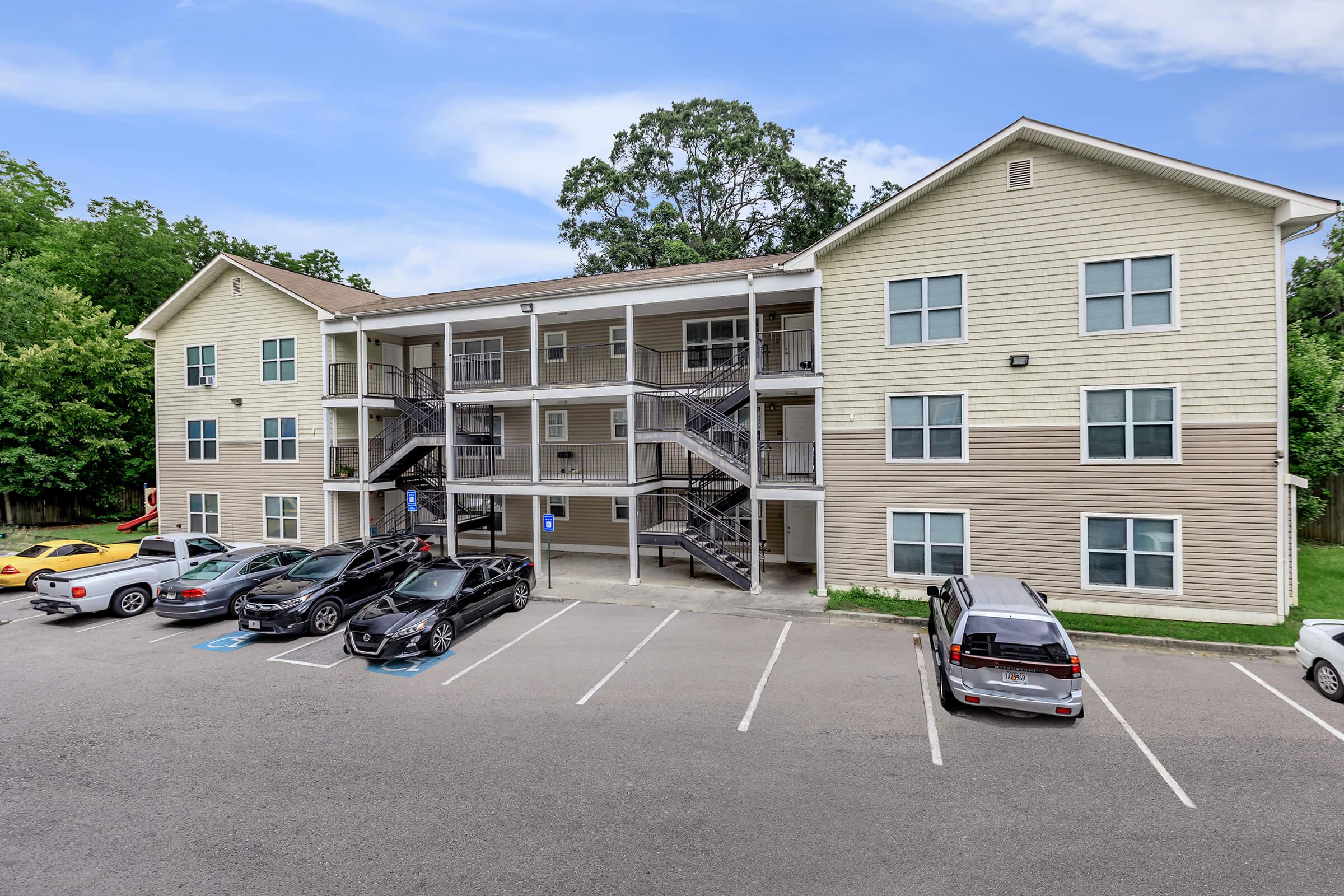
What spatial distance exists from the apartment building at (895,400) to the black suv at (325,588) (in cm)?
445

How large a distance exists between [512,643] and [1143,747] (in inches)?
398

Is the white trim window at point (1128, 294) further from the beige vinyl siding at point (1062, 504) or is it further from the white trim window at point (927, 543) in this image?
the white trim window at point (927, 543)

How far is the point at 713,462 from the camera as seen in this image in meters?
16.1

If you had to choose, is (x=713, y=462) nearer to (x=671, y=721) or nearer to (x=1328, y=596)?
(x=671, y=721)

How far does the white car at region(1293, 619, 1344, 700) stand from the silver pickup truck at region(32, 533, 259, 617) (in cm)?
2132

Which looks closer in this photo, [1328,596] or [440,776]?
[440,776]

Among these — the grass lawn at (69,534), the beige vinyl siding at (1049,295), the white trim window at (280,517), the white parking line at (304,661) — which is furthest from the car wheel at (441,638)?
the grass lawn at (69,534)

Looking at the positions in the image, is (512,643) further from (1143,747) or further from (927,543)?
(1143,747)

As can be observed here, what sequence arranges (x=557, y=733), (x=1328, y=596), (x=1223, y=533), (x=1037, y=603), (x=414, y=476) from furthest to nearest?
(x=414, y=476) < (x=1328, y=596) < (x=1223, y=533) < (x=1037, y=603) < (x=557, y=733)

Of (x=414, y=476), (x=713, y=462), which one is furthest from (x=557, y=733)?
(x=414, y=476)

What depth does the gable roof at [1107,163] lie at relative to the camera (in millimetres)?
11930

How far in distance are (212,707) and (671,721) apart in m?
6.88

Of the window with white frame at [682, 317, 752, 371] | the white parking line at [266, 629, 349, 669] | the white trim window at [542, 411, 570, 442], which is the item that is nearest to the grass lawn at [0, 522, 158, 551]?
the white trim window at [542, 411, 570, 442]

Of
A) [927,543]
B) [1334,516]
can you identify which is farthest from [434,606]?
[1334,516]
